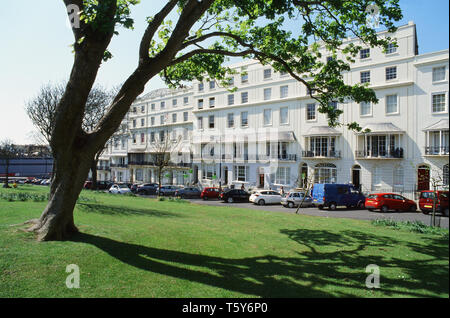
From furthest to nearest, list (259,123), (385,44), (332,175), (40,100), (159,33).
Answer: (259,123), (332,175), (40,100), (159,33), (385,44)

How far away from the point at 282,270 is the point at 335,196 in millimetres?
21404

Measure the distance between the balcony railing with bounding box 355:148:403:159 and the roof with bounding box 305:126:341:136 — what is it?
330 centimetres

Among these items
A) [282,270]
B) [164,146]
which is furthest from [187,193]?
[282,270]

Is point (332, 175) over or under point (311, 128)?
under

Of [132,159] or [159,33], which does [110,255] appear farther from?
[132,159]

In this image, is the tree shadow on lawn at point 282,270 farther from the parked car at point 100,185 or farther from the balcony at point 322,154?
the parked car at point 100,185

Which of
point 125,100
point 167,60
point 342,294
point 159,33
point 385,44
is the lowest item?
point 342,294

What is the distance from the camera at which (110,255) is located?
713 cm

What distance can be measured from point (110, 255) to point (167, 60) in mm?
5232

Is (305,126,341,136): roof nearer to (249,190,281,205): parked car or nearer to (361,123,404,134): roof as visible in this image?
(361,123,404,134): roof

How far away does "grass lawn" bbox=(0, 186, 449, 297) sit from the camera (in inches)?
210

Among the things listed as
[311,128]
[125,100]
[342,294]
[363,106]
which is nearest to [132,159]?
[311,128]

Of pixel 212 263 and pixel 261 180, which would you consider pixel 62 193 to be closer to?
pixel 212 263
